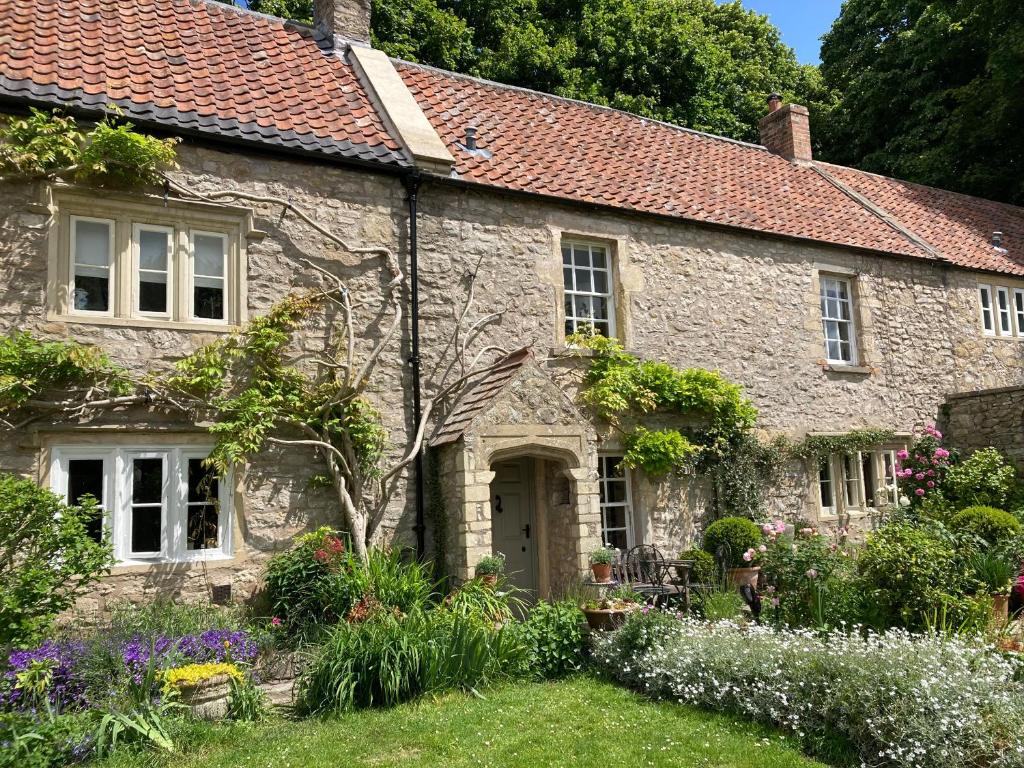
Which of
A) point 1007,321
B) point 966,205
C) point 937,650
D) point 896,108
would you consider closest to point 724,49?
point 896,108

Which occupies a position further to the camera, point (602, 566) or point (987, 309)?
point (987, 309)

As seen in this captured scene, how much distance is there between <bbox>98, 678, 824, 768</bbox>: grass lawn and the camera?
5.75 m

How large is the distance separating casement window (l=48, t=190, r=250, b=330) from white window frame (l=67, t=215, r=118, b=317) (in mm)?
10

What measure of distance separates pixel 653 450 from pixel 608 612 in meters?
3.74

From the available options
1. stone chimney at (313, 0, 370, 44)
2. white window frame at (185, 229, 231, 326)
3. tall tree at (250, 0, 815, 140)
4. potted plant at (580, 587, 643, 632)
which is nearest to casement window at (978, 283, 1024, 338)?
tall tree at (250, 0, 815, 140)

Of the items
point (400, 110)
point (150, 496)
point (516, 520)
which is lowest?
point (516, 520)

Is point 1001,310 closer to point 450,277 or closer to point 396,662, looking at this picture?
point 450,277

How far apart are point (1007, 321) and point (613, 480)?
35.2ft

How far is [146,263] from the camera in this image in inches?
357

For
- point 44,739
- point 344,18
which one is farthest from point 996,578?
point 344,18

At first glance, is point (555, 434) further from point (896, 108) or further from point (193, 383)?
point (896, 108)

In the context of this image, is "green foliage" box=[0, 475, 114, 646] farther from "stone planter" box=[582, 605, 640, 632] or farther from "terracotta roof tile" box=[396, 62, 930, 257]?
"terracotta roof tile" box=[396, 62, 930, 257]

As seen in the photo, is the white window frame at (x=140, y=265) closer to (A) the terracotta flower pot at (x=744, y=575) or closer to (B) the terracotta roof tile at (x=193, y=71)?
(B) the terracotta roof tile at (x=193, y=71)

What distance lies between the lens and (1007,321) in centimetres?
1698
